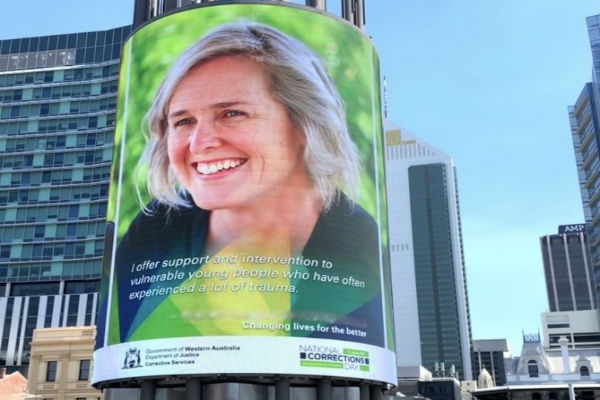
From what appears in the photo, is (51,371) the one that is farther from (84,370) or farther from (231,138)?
(231,138)

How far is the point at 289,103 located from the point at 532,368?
202 ft

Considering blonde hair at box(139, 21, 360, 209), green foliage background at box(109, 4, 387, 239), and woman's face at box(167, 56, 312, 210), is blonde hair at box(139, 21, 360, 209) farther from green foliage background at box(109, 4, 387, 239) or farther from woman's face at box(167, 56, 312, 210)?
green foliage background at box(109, 4, 387, 239)

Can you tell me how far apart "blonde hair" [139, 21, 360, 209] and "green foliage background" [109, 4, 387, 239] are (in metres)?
0.57

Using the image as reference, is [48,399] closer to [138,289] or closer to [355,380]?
[138,289]

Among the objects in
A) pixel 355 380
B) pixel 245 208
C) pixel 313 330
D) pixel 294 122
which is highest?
pixel 294 122

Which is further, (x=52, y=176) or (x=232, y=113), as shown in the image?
(x=52, y=176)

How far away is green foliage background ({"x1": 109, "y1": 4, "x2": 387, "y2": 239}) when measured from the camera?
4128 cm

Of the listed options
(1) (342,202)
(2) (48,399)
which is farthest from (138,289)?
(2) (48,399)

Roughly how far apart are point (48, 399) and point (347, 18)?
40.9 meters

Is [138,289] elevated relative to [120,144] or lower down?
lower down

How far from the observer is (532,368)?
288 ft

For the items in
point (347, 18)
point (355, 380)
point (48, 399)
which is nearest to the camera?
point (355, 380)

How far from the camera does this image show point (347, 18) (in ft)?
155

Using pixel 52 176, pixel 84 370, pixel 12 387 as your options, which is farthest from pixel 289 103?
pixel 52 176
